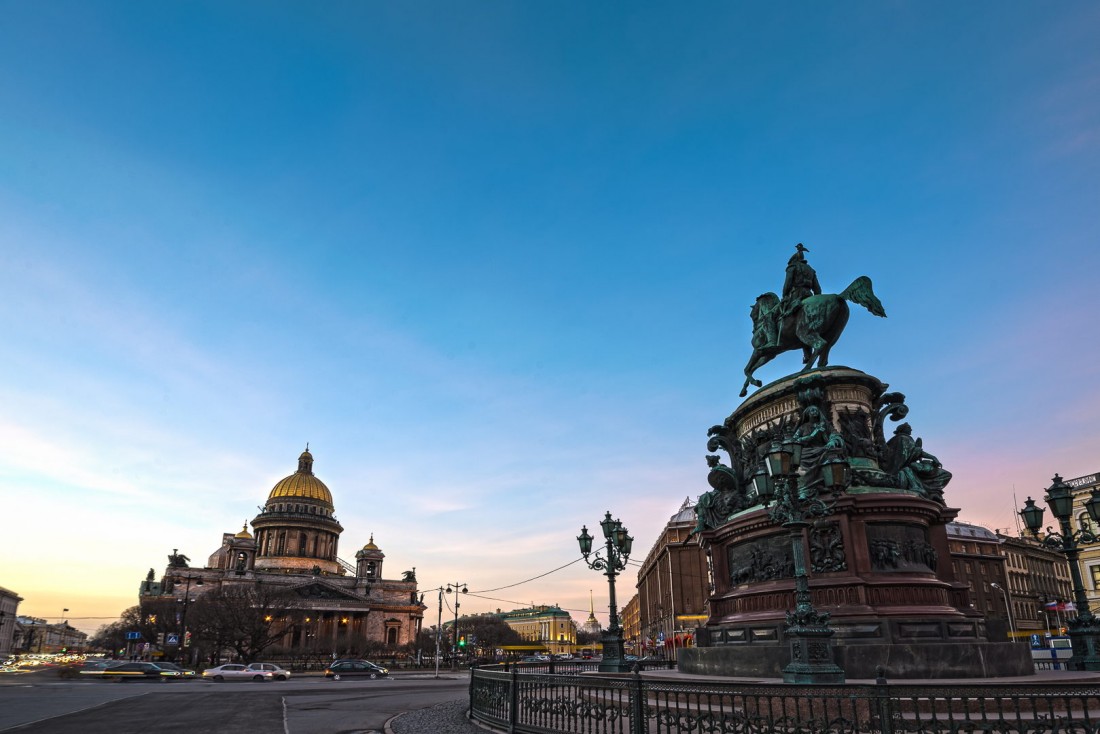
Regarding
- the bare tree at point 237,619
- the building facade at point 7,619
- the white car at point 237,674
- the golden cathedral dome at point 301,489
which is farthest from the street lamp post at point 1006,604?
the building facade at point 7,619

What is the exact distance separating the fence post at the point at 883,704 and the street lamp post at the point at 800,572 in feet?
13.1

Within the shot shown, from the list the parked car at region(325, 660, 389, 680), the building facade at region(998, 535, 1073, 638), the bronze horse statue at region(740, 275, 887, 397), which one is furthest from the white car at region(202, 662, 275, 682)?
the building facade at region(998, 535, 1073, 638)

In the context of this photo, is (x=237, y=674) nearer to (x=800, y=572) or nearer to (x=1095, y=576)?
(x=800, y=572)

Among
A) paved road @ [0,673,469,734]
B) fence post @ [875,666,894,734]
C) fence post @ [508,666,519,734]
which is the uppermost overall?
fence post @ [875,666,894,734]

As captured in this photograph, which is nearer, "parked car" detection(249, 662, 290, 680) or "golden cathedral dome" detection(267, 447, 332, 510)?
"parked car" detection(249, 662, 290, 680)

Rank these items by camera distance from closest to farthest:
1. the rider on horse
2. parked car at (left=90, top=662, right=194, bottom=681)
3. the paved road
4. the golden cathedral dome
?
the paved road
the rider on horse
parked car at (left=90, top=662, right=194, bottom=681)
the golden cathedral dome

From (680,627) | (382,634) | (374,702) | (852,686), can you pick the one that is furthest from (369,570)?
(852,686)

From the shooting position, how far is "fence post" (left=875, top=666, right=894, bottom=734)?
7.06m

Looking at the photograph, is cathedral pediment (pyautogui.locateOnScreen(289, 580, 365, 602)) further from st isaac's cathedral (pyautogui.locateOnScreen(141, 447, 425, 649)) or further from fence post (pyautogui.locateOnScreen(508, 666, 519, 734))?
fence post (pyautogui.locateOnScreen(508, 666, 519, 734))

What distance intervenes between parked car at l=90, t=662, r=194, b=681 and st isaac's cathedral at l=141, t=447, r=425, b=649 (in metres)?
49.1

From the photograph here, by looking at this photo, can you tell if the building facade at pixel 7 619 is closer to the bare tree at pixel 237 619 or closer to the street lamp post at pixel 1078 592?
the bare tree at pixel 237 619

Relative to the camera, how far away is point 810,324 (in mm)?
20688

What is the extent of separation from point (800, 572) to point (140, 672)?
1871 inches

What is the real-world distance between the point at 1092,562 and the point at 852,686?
74976 mm
